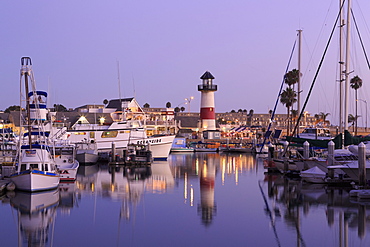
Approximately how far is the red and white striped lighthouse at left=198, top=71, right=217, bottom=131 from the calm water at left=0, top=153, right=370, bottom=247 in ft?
186

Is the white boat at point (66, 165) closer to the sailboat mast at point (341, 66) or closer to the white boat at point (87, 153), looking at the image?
the white boat at point (87, 153)

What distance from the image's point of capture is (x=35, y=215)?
24.6m

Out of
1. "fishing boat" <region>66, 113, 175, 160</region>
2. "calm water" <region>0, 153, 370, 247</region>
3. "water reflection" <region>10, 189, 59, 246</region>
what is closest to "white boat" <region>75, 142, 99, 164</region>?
"fishing boat" <region>66, 113, 175, 160</region>

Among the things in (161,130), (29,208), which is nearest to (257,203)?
(29,208)

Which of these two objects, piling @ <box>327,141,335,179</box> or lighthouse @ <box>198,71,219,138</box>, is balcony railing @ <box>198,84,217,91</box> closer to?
lighthouse @ <box>198,71,219,138</box>

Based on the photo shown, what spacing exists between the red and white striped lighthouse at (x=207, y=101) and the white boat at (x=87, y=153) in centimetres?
4029

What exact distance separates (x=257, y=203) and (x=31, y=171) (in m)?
13.3

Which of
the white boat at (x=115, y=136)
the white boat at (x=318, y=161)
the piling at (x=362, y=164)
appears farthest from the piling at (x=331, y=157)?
the white boat at (x=115, y=136)

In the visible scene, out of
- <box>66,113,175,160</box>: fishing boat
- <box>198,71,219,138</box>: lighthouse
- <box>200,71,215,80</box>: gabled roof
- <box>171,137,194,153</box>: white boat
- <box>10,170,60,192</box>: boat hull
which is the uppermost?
<box>200,71,215,80</box>: gabled roof

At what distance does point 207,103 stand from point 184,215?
70.4 meters

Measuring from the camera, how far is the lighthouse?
95.0m

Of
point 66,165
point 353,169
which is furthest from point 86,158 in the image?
point 353,169

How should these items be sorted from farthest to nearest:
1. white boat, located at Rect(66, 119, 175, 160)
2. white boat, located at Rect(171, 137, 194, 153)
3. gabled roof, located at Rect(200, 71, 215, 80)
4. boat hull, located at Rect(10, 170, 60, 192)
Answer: gabled roof, located at Rect(200, 71, 215, 80), white boat, located at Rect(171, 137, 194, 153), white boat, located at Rect(66, 119, 175, 160), boat hull, located at Rect(10, 170, 60, 192)

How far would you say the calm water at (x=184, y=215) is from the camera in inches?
804
